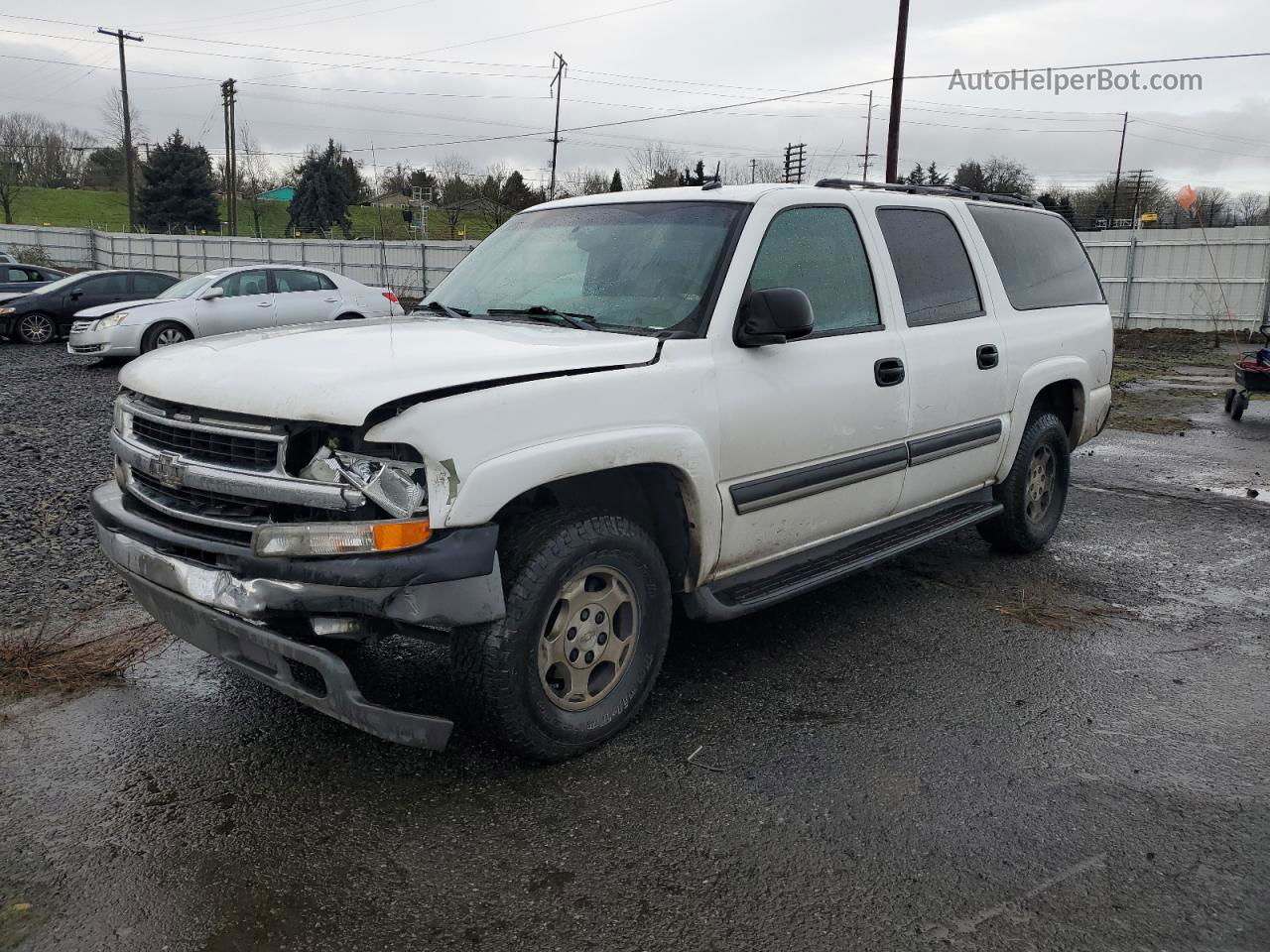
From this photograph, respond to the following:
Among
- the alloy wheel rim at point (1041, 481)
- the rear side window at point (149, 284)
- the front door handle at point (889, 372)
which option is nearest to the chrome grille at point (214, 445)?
the front door handle at point (889, 372)

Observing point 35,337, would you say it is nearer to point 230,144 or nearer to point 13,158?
point 230,144

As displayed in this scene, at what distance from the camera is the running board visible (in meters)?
3.76

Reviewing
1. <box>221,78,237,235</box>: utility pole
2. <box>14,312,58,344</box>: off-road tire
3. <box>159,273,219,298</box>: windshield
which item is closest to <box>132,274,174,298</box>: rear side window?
<box>14,312,58,344</box>: off-road tire

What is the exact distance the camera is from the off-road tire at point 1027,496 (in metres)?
5.59

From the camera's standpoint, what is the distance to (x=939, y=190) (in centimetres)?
533

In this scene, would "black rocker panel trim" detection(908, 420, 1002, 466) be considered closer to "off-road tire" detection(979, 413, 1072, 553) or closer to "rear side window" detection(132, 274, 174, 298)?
"off-road tire" detection(979, 413, 1072, 553)

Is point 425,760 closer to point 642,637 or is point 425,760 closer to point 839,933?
point 642,637

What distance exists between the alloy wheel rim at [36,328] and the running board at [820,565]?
18006mm

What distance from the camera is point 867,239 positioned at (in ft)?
14.7

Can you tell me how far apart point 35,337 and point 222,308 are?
501 centimetres

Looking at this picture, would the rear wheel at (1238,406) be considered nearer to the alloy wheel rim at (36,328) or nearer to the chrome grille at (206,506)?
the chrome grille at (206,506)

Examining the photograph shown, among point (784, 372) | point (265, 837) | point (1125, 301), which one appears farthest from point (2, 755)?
point (1125, 301)

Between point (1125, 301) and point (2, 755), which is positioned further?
point (1125, 301)

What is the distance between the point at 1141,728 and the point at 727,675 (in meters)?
1.56
